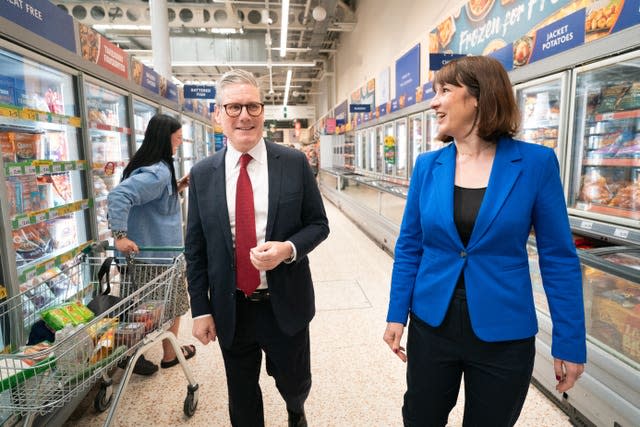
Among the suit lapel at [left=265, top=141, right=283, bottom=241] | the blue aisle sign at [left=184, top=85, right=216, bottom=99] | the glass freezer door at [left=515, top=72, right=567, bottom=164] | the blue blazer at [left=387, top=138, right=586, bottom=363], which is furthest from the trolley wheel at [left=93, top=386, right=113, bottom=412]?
the blue aisle sign at [left=184, top=85, right=216, bottom=99]

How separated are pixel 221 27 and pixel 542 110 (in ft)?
32.4

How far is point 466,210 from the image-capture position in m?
1.29

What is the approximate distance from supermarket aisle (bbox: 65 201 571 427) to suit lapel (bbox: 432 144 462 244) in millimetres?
1534

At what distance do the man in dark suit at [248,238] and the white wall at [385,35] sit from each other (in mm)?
5150

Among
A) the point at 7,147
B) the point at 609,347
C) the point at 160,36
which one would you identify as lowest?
the point at 609,347

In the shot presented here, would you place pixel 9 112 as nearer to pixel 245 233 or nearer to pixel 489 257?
pixel 245 233

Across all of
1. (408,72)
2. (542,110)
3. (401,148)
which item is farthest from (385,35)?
(542,110)

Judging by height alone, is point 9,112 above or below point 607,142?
above

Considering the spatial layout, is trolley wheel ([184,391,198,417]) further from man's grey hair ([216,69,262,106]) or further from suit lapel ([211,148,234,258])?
man's grey hair ([216,69,262,106])

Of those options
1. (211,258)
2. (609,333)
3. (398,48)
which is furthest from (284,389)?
(398,48)

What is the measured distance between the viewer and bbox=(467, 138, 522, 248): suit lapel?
1.22 meters

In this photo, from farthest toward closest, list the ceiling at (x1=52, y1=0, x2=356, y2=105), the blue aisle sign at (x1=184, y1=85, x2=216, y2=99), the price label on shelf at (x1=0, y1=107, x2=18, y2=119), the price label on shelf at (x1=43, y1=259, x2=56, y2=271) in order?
the ceiling at (x1=52, y1=0, x2=356, y2=105)
the blue aisle sign at (x1=184, y1=85, x2=216, y2=99)
the price label on shelf at (x1=43, y1=259, x2=56, y2=271)
the price label on shelf at (x1=0, y1=107, x2=18, y2=119)

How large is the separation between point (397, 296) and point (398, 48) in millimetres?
8127

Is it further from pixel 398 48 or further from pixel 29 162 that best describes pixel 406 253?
pixel 398 48
